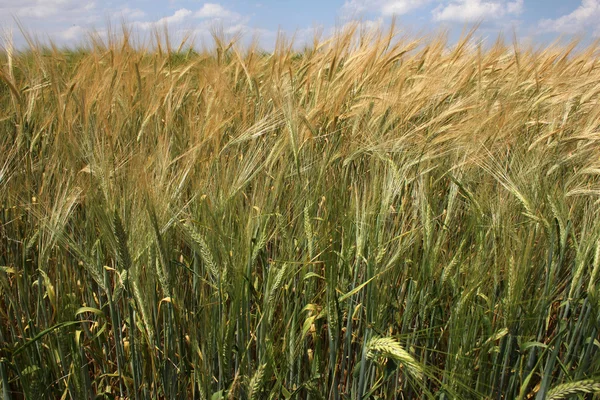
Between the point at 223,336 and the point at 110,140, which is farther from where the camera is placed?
the point at 110,140

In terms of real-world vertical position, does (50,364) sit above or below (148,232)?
below

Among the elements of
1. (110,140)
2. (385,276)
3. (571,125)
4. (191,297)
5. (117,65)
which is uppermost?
(117,65)

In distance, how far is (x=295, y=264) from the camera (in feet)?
3.80

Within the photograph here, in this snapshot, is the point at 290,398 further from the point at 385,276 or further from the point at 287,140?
the point at 287,140

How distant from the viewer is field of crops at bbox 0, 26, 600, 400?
1.09 m

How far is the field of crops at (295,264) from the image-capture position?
42.9 inches

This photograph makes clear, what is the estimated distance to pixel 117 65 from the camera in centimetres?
210

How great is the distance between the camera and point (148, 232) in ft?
3.51

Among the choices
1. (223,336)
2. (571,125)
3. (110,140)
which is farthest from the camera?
(571,125)

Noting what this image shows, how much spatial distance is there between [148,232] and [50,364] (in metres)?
0.58

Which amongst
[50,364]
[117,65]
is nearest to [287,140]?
[50,364]

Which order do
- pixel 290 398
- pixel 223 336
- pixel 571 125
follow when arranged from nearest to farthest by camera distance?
pixel 223 336 < pixel 290 398 < pixel 571 125

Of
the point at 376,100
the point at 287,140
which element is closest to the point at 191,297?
the point at 287,140

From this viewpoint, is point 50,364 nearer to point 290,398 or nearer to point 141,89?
point 290,398
